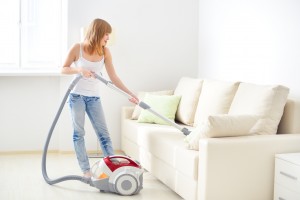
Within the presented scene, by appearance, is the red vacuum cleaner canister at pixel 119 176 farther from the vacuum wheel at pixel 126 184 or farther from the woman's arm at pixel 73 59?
the woman's arm at pixel 73 59

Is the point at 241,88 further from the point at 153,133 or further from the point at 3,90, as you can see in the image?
the point at 3,90

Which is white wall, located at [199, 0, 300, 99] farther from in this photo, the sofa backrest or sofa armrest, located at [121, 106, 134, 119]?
sofa armrest, located at [121, 106, 134, 119]

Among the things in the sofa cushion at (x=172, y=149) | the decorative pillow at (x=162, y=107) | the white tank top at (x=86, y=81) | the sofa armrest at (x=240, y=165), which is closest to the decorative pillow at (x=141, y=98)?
the decorative pillow at (x=162, y=107)

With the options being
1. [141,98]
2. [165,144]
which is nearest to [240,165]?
[165,144]

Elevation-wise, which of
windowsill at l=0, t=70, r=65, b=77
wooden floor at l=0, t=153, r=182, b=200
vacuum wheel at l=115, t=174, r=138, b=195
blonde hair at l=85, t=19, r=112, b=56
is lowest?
wooden floor at l=0, t=153, r=182, b=200

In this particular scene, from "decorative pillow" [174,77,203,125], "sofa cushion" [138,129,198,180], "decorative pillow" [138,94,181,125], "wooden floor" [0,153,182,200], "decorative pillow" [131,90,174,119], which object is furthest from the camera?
"decorative pillow" [131,90,174,119]

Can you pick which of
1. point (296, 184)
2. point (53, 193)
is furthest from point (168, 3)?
point (296, 184)

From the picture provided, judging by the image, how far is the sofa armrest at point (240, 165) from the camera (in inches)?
146

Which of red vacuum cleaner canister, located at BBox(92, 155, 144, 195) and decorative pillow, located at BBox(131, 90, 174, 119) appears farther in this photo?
decorative pillow, located at BBox(131, 90, 174, 119)

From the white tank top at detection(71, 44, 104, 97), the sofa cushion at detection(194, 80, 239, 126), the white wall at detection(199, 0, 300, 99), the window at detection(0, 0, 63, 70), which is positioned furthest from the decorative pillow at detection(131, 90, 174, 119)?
the white tank top at detection(71, 44, 104, 97)

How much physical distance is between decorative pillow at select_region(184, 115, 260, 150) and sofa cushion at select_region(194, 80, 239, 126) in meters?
0.77

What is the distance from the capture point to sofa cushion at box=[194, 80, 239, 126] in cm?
475

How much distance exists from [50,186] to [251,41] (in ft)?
7.07

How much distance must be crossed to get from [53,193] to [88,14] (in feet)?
7.72
